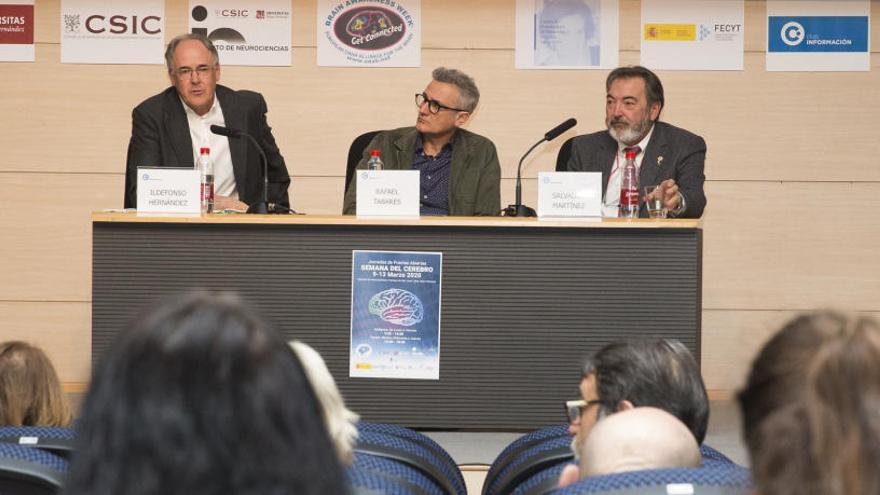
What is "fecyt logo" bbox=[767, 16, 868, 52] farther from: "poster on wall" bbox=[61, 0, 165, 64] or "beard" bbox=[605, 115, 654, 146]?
"poster on wall" bbox=[61, 0, 165, 64]

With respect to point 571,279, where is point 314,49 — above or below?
above

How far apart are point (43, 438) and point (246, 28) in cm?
458

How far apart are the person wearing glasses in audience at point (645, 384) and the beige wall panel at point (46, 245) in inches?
183

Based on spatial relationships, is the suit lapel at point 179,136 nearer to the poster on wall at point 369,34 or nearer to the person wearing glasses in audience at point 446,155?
the person wearing glasses in audience at point 446,155

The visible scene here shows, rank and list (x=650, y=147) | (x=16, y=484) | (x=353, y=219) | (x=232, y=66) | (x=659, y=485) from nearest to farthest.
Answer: (x=659, y=485)
(x=16, y=484)
(x=353, y=219)
(x=650, y=147)
(x=232, y=66)

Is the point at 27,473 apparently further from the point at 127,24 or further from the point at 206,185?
the point at 127,24

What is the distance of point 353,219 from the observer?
4.22 metres

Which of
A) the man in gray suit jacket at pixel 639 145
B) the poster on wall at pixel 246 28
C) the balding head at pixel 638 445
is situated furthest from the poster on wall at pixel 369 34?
the balding head at pixel 638 445

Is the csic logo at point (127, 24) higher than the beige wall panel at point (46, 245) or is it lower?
higher

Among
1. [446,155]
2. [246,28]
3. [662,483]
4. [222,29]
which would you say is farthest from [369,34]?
[662,483]

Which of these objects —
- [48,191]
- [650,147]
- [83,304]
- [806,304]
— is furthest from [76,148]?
[806,304]

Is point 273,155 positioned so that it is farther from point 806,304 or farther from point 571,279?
point 806,304

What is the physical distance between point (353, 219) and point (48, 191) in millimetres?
2707

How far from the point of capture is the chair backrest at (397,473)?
1745mm
